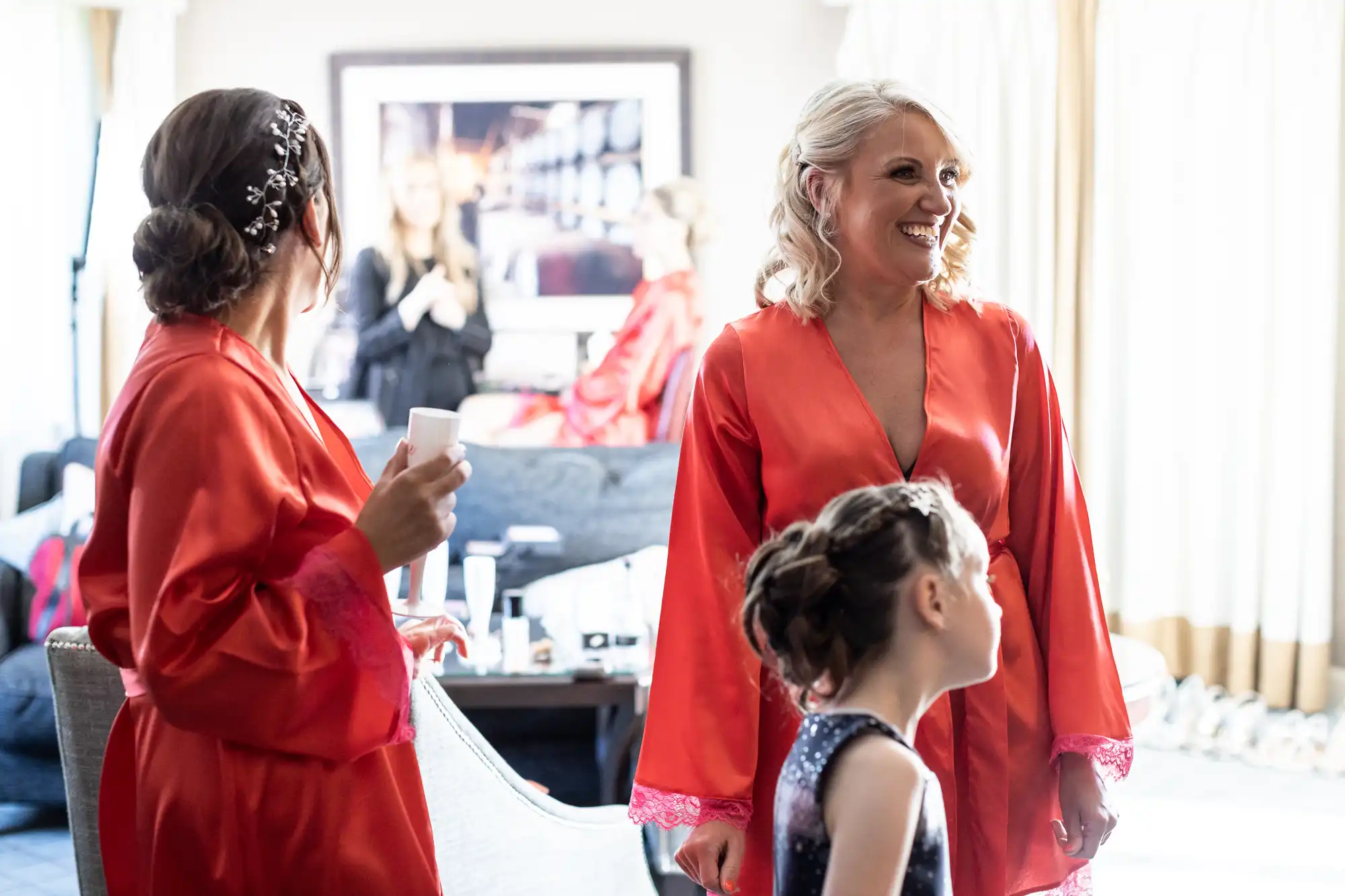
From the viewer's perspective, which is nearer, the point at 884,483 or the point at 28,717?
the point at 884,483

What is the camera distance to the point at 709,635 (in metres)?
1.43

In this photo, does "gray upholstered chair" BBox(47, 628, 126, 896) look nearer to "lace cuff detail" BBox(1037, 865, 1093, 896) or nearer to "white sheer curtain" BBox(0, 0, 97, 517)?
"lace cuff detail" BBox(1037, 865, 1093, 896)

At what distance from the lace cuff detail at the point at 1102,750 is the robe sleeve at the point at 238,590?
714 millimetres

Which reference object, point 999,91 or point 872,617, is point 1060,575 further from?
point 999,91

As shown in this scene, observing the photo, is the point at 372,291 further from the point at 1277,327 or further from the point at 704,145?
the point at 1277,327

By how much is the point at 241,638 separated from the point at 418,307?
391cm

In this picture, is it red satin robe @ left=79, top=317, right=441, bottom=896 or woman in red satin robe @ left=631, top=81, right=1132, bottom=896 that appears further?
woman in red satin robe @ left=631, top=81, right=1132, bottom=896

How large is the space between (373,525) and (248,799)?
0.25m

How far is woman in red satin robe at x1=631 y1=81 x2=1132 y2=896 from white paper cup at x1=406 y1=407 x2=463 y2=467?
325mm

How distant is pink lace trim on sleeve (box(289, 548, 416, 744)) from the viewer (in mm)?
1118

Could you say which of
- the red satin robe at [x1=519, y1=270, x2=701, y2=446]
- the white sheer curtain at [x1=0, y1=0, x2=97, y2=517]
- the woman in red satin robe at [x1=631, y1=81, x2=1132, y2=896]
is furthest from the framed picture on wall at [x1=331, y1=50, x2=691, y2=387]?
the woman in red satin robe at [x1=631, y1=81, x2=1132, y2=896]

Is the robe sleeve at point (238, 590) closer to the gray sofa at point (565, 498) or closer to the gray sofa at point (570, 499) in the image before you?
the gray sofa at point (565, 498)

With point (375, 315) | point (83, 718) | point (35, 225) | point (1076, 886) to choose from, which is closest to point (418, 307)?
point (375, 315)

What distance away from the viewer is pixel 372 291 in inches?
192
